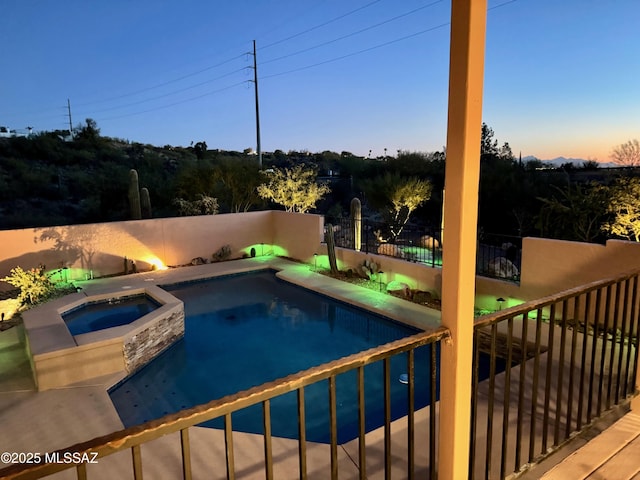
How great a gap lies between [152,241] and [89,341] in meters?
5.46

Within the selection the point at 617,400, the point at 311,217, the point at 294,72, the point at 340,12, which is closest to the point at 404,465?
the point at 617,400

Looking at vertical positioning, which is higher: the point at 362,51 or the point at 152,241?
the point at 362,51

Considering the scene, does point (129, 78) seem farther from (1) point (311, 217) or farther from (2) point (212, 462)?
(2) point (212, 462)

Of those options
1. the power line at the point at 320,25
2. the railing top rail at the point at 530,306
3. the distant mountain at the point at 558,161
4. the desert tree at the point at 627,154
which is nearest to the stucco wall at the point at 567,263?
the railing top rail at the point at 530,306

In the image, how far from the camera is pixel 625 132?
37.6 ft

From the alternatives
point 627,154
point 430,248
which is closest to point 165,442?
point 430,248

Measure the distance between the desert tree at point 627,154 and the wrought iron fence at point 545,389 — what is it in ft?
29.1

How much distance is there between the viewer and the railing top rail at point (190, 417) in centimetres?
86

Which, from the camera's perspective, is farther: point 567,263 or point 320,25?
point 320,25

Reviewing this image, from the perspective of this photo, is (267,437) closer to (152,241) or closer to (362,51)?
(152,241)

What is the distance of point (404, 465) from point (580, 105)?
1221 cm

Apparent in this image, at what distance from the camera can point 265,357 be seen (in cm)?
586

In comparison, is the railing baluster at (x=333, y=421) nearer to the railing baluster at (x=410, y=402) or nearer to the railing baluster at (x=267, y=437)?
the railing baluster at (x=267, y=437)

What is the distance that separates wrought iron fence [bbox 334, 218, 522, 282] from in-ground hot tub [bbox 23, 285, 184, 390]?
456 centimetres
